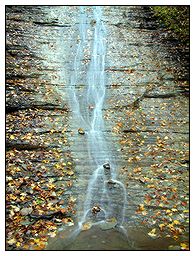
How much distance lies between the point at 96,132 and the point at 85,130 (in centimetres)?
39

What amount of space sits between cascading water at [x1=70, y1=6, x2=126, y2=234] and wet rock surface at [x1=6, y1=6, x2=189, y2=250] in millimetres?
147

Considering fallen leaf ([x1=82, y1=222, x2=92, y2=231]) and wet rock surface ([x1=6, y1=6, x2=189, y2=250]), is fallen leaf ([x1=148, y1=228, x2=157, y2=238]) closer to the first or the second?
wet rock surface ([x1=6, y1=6, x2=189, y2=250])

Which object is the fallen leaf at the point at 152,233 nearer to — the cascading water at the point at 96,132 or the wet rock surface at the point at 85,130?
the wet rock surface at the point at 85,130

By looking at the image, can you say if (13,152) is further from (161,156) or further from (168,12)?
(168,12)

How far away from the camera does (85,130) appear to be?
9.88m

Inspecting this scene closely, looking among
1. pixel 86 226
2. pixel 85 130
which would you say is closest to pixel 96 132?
pixel 85 130

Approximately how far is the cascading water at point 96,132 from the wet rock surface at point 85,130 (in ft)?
0.48

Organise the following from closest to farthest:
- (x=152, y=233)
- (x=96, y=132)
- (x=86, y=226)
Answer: (x=152, y=233)
(x=86, y=226)
(x=96, y=132)

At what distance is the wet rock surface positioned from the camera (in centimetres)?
656

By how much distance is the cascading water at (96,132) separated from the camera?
6.95 m

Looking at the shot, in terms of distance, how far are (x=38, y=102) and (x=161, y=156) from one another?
4.93 m

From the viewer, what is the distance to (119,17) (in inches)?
712

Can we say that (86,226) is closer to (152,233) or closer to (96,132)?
(152,233)

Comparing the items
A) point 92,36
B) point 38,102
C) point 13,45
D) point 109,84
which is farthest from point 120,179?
point 92,36
